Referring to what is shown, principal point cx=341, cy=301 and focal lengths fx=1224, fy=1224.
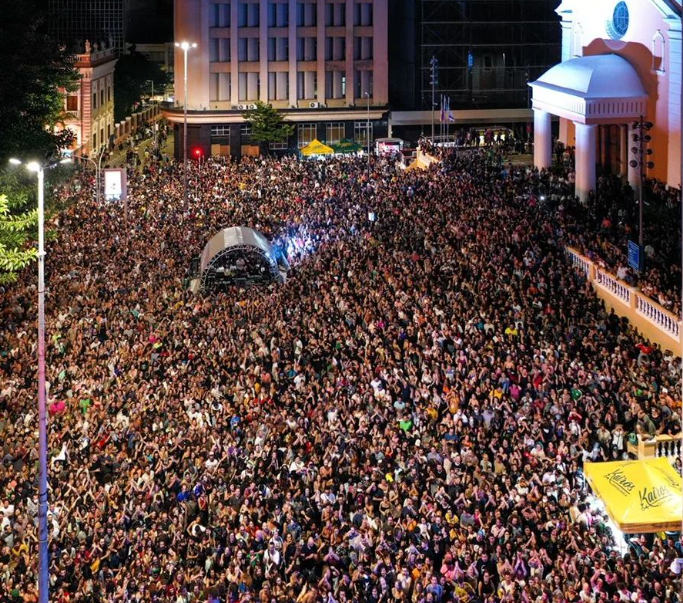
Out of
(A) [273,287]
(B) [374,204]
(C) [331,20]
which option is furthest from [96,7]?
(A) [273,287]

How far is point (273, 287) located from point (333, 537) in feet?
63.1

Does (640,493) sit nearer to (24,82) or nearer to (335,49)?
(24,82)

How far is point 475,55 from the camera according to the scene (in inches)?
3474

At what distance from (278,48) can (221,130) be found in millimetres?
7266

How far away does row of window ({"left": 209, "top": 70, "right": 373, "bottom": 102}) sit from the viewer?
89.2 m

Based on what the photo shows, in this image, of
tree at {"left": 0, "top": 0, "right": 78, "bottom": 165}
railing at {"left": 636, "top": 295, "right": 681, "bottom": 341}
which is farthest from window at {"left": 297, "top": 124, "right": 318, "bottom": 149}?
railing at {"left": 636, "top": 295, "right": 681, "bottom": 341}

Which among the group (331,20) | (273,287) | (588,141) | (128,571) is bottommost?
(128,571)

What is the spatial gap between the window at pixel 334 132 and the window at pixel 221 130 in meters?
7.28

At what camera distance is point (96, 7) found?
126 meters

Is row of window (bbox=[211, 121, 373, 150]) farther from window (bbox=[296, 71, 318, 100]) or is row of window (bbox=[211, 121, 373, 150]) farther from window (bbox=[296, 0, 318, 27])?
window (bbox=[296, 0, 318, 27])

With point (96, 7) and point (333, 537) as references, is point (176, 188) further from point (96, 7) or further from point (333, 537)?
point (96, 7)

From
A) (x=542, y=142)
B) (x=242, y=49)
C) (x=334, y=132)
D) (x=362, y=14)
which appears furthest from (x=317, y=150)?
(x=542, y=142)

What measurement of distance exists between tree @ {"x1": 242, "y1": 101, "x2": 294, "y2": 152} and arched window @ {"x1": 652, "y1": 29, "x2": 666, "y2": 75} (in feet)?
136

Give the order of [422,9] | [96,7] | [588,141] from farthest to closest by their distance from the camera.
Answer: [96,7], [422,9], [588,141]
